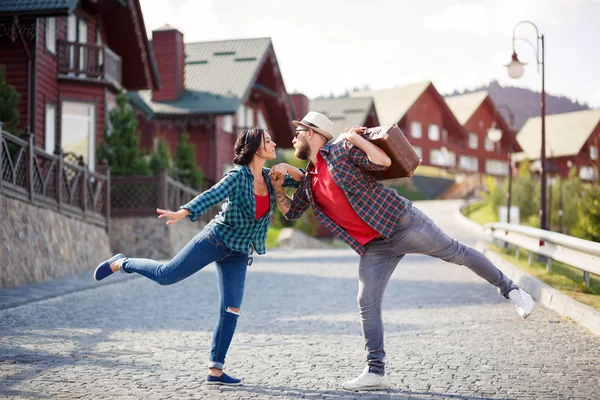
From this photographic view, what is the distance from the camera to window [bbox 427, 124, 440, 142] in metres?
70.9

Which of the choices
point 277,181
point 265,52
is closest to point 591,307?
point 277,181

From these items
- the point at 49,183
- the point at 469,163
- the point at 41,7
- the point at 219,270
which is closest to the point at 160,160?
the point at 41,7

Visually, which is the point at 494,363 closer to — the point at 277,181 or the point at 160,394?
the point at 277,181

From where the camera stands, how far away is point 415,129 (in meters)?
69.2

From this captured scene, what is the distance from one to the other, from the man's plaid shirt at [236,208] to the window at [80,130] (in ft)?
67.4

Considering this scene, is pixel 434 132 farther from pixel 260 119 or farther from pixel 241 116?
pixel 241 116

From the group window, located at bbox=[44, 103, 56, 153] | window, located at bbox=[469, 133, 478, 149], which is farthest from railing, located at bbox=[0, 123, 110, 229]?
window, located at bbox=[469, 133, 478, 149]

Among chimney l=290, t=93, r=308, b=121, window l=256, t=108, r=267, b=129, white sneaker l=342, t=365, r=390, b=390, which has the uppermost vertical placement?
chimney l=290, t=93, r=308, b=121

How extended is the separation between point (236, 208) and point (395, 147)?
4.00 ft

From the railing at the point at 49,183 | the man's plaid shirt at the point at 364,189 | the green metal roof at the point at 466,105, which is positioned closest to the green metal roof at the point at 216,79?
the railing at the point at 49,183

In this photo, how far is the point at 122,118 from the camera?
23.7 m

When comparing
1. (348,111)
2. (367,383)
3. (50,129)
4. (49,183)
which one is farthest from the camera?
(348,111)

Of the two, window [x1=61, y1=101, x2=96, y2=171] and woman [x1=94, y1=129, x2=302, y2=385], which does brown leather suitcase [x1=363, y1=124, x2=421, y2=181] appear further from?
window [x1=61, y1=101, x2=96, y2=171]

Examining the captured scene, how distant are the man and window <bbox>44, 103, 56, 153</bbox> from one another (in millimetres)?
19731
